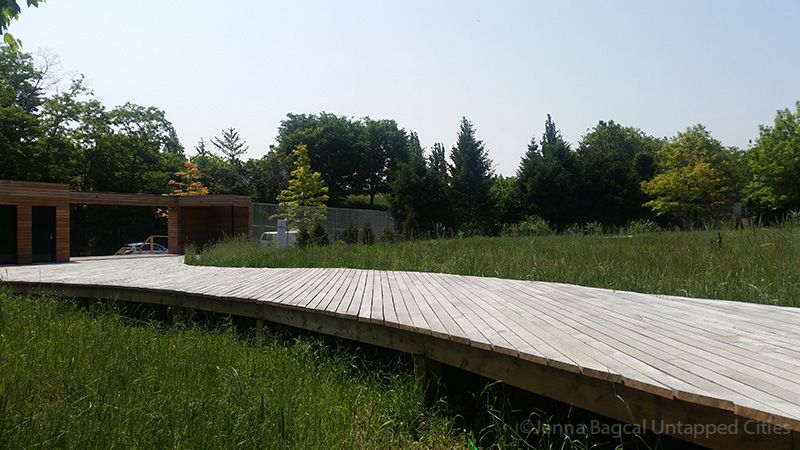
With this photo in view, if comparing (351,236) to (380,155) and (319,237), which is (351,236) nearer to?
(319,237)

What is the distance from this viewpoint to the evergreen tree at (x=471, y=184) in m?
31.7

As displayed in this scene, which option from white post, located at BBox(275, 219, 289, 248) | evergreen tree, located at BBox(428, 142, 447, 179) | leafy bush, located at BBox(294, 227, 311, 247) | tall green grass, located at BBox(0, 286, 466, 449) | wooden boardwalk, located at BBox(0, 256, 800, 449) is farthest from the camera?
evergreen tree, located at BBox(428, 142, 447, 179)

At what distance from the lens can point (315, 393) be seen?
345 cm

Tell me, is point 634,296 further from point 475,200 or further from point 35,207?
point 475,200

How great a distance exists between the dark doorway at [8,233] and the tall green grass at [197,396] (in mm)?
13276

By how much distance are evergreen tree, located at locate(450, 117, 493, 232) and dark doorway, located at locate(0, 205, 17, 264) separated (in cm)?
2125

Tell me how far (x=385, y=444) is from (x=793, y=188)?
3720 cm

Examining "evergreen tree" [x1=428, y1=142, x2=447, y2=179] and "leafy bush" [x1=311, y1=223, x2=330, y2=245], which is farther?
"evergreen tree" [x1=428, y1=142, x2=447, y2=179]

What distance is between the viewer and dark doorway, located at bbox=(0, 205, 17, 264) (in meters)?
15.5

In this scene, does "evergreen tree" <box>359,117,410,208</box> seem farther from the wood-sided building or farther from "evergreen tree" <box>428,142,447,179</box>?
the wood-sided building

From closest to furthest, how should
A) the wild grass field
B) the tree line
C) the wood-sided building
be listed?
the wild grass field → the wood-sided building → the tree line

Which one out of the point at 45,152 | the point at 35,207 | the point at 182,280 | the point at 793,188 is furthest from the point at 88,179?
the point at 793,188

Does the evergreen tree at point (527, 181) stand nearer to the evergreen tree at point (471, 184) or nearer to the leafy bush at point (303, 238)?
the evergreen tree at point (471, 184)

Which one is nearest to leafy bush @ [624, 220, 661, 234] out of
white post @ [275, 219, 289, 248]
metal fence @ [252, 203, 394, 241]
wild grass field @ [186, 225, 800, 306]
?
wild grass field @ [186, 225, 800, 306]
